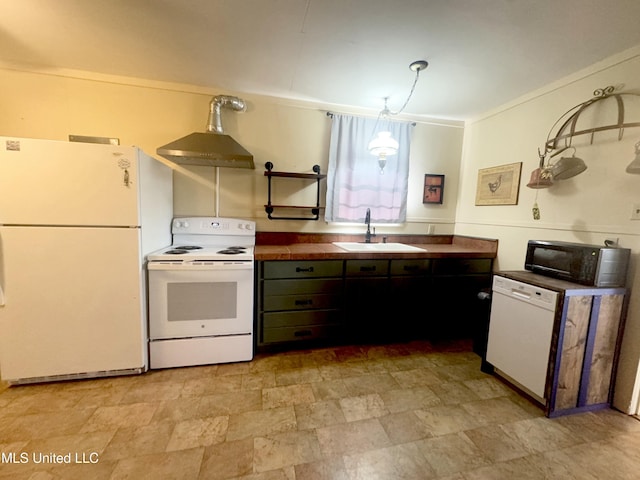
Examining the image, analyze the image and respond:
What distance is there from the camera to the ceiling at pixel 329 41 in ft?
4.70

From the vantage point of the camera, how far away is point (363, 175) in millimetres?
2816

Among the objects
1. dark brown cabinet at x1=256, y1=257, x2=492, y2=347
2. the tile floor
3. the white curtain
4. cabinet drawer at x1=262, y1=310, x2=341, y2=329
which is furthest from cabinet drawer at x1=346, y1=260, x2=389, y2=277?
the tile floor

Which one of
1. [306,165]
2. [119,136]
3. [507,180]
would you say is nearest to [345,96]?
[306,165]

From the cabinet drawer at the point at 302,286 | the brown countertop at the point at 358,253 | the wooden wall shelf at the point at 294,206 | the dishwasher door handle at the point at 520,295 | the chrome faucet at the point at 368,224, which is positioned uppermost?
the wooden wall shelf at the point at 294,206

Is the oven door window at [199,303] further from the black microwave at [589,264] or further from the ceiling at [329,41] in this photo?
the black microwave at [589,264]

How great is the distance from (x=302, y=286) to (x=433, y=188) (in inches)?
77.1

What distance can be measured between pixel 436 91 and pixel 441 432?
2.59m

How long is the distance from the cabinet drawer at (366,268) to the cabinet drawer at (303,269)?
0.32 feet

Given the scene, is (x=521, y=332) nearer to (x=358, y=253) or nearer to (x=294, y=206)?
(x=358, y=253)

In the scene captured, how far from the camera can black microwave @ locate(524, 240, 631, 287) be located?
62.5 inches

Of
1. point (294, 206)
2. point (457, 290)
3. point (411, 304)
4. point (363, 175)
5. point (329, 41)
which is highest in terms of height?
point (329, 41)

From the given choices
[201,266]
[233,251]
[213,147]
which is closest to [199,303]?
[201,266]

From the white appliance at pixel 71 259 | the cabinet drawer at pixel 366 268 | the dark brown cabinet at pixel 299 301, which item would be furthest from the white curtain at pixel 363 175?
the white appliance at pixel 71 259

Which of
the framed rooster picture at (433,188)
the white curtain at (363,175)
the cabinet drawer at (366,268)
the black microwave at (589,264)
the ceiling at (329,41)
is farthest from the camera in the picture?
the framed rooster picture at (433,188)
